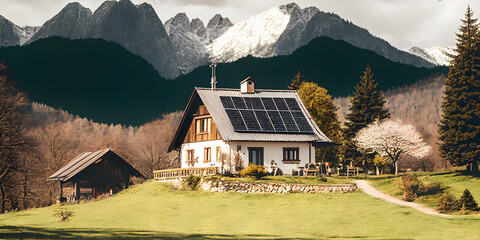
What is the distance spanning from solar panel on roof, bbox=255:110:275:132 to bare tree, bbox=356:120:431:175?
10.7 m

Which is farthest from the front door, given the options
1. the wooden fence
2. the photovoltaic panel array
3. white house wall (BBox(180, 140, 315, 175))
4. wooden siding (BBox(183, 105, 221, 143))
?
the wooden fence

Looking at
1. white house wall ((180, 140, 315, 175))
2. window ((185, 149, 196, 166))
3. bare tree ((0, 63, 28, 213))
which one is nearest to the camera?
bare tree ((0, 63, 28, 213))

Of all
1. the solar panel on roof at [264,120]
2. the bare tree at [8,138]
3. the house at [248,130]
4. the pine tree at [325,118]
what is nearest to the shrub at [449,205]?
the house at [248,130]

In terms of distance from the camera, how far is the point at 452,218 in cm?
3158

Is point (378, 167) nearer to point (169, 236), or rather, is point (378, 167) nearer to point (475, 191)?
point (475, 191)

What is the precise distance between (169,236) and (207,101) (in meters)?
29.3

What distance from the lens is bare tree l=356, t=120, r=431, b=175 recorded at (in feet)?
178

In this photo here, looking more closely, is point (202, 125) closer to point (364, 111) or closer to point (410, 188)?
point (364, 111)

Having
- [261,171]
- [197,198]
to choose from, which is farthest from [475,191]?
[197,198]

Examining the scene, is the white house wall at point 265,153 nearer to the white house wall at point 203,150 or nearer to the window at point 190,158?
the white house wall at point 203,150

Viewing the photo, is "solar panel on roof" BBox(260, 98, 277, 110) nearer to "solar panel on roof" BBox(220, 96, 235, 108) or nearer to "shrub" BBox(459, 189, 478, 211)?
"solar panel on roof" BBox(220, 96, 235, 108)

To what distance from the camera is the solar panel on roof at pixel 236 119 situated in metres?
50.8

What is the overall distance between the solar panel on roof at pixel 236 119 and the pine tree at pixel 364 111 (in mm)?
14027

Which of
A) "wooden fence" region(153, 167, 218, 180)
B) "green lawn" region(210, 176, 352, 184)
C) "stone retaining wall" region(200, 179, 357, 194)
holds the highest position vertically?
"wooden fence" region(153, 167, 218, 180)
